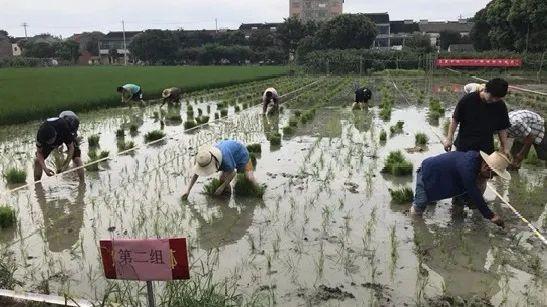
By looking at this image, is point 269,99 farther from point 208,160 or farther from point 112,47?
point 112,47

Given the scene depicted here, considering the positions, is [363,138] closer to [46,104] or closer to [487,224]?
[487,224]

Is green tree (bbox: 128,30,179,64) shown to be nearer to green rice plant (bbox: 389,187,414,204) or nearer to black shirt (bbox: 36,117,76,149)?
black shirt (bbox: 36,117,76,149)

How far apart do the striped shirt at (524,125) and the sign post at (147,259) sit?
15.1 feet

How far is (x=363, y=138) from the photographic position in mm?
9141

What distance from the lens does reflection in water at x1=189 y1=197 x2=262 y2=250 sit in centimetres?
429

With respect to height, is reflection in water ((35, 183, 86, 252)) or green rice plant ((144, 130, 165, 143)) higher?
green rice plant ((144, 130, 165, 143))

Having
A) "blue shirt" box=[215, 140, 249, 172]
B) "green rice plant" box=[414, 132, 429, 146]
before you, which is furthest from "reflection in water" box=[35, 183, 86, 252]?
"green rice plant" box=[414, 132, 429, 146]

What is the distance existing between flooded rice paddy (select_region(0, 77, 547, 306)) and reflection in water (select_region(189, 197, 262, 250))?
19mm

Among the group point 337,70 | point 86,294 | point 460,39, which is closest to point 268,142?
point 86,294

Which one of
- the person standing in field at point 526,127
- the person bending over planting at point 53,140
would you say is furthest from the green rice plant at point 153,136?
the person standing in field at point 526,127

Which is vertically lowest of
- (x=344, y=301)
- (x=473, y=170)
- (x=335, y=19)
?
(x=344, y=301)

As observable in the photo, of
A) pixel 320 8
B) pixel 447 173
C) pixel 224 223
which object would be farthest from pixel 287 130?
pixel 320 8

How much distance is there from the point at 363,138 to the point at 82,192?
5268 mm

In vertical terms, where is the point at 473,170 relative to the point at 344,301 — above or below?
above
